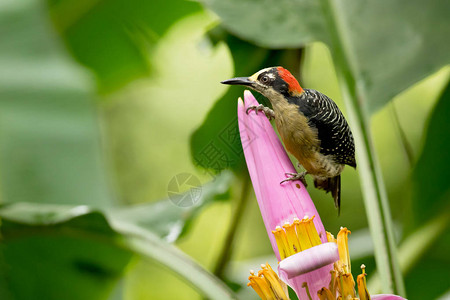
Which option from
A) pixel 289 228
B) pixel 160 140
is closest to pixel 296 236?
pixel 289 228

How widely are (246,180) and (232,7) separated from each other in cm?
18

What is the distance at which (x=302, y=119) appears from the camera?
18 centimetres

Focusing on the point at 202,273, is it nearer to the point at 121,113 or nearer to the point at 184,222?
the point at 184,222

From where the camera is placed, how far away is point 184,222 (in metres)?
0.47

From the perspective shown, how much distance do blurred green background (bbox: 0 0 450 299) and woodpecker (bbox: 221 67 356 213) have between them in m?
0.02

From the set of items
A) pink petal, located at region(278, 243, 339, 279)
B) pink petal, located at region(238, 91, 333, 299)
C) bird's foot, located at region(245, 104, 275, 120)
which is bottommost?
pink petal, located at region(278, 243, 339, 279)

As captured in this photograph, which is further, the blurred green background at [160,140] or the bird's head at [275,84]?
the blurred green background at [160,140]

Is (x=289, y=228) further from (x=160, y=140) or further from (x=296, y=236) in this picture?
(x=160, y=140)

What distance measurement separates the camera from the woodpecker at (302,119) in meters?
0.18

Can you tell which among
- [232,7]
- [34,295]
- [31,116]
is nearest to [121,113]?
[31,116]

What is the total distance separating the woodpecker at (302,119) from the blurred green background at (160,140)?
18 millimetres

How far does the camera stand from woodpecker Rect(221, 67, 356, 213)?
0.18 m

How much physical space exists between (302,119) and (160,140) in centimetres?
44

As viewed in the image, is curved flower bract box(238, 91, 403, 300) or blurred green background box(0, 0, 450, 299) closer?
curved flower bract box(238, 91, 403, 300)
